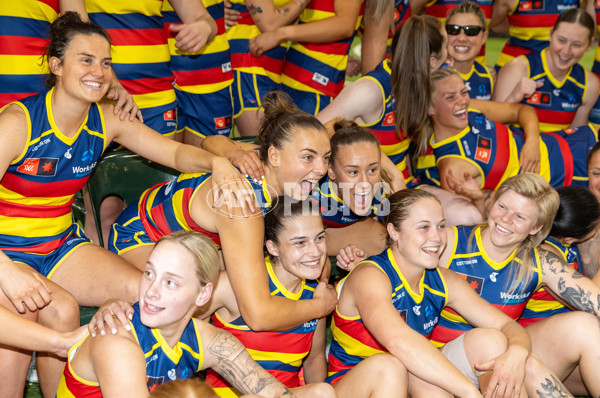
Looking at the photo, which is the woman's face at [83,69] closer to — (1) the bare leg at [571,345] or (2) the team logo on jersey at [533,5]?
(1) the bare leg at [571,345]

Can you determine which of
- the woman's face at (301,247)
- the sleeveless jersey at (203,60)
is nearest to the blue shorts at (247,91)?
the sleeveless jersey at (203,60)

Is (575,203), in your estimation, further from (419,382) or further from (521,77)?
(521,77)

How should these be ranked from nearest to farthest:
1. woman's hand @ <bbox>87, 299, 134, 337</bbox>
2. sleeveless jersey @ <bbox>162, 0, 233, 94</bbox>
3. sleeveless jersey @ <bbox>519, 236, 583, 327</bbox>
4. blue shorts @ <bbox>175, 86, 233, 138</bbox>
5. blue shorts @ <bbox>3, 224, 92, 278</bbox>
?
woman's hand @ <bbox>87, 299, 134, 337</bbox>, blue shorts @ <bbox>3, 224, 92, 278</bbox>, sleeveless jersey @ <bbox>519, 236, 583, 327</bbox>, sleeveless jersey @ <bbox>162, 0, 233, 94</bbox>, blue shorts @ <bbox>175, 86, 233, 138</bbox>

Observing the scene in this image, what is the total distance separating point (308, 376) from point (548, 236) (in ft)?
5.12

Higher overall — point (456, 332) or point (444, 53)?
point (444, 53)

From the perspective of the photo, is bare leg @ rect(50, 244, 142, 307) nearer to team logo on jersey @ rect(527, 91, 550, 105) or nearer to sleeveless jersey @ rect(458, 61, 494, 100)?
sleeveless jersey @ rect(458, 61, 494, 100)

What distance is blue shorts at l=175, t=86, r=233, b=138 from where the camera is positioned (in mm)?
4539

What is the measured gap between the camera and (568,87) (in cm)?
551

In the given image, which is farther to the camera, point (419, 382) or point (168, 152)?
point (168, 152)

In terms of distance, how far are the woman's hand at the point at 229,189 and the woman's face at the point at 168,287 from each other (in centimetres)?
43

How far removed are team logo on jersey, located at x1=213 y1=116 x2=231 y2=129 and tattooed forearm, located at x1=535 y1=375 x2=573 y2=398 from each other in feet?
8.21

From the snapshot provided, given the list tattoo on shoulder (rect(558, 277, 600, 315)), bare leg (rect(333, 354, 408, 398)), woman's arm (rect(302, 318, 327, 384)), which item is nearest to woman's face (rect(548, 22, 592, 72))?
tattoo on shoulder (rect(558, 277, 600, 315))

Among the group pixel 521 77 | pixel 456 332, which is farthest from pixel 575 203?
pixel 521 77

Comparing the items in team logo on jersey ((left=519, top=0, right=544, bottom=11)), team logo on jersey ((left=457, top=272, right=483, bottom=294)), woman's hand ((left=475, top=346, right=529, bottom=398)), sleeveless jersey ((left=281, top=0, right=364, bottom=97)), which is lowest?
woman's hand ((left=475, top=346, right=529, bottom=398))
